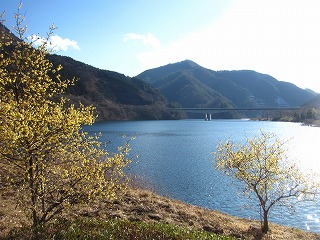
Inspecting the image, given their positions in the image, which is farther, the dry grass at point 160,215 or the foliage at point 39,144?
the dry grass at point 160,215

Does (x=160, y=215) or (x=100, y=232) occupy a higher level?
(x=100, y=232)

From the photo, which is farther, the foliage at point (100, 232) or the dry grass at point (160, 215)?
the dry grass at point (160, 215)

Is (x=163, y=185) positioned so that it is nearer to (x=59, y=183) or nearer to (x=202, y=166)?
(x=202, y=166)

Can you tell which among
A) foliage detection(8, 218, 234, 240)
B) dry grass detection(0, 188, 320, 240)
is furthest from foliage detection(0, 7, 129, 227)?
dry grass detection(0, 188, 320, 240)

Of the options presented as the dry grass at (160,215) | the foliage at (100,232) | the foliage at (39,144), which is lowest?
the dry grass at (160,215)

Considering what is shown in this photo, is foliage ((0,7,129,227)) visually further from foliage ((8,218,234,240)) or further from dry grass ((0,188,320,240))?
dry grass ((0,188,320,240))

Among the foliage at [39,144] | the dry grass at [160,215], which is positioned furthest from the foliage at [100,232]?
the dry grass at [160,215]

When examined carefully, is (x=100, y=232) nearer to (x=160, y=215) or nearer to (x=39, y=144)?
(x=39, y=144)

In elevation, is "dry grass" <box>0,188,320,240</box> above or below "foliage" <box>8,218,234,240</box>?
below

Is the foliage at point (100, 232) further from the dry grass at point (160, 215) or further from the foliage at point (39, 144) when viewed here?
the dry grass at point (160, 215)

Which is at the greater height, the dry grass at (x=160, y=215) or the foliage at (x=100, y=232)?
the foliage at (x=100, y=232)

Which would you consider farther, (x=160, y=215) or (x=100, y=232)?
(x=160, y=215)

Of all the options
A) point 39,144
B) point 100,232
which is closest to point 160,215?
point 100,232

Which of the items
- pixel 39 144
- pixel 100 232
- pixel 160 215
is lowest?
pixel 160 215
